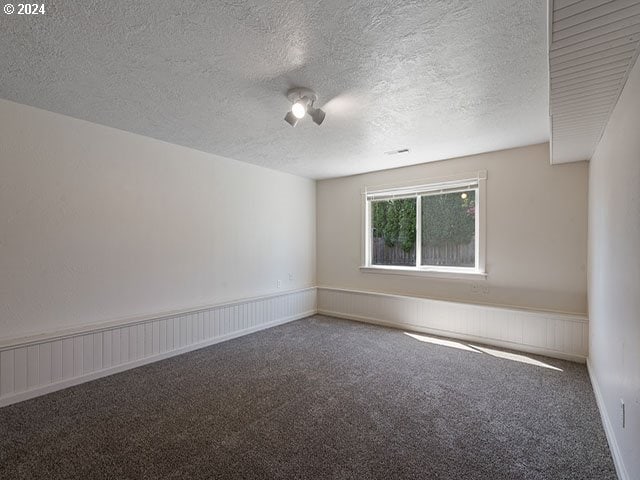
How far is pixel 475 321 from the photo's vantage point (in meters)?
3.95

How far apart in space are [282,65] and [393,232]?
3.43 m

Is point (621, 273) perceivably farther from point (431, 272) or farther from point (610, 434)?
point (431, 272)

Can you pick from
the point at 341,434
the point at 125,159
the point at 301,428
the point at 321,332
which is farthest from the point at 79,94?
the point at 321,332

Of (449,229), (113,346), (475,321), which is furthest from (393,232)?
(113,346)

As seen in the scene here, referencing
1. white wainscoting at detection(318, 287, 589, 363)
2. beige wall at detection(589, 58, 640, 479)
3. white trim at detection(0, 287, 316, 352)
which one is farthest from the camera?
white wainscoting at detection(318, 287, 589, 363)

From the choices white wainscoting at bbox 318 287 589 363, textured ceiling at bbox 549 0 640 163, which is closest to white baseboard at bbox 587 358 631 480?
white wainscoting at bbox 318 287 589 363

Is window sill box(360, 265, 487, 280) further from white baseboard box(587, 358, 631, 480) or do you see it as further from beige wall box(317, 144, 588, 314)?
white baseboard box(587, 358, 631, 480)

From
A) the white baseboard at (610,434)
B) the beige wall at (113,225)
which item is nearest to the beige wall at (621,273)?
the white baseboard at (610,434)

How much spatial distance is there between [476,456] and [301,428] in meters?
1.12

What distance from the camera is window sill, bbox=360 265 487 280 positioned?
13.4 ft

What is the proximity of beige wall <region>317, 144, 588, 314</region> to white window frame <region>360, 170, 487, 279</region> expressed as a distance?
76mm

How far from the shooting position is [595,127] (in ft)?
7.79

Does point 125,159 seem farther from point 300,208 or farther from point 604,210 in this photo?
point 604,210

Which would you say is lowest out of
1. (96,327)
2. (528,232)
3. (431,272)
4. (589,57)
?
(96,327)
